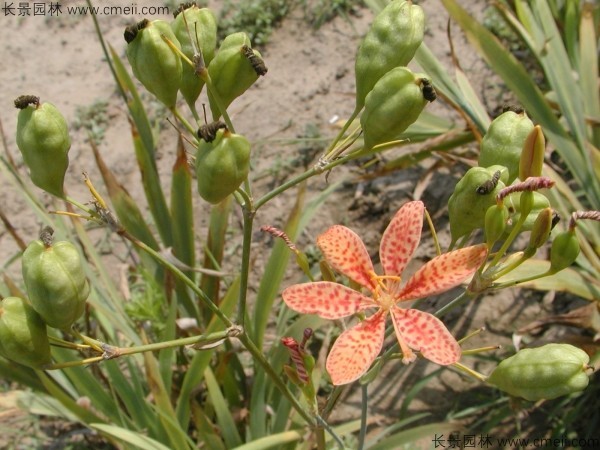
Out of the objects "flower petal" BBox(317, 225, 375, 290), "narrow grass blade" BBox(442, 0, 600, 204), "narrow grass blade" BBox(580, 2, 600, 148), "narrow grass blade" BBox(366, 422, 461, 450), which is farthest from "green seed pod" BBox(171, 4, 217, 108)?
"narrow grass blade" BBox(580, 2, 600, 148)

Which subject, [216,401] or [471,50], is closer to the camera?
[216,401]

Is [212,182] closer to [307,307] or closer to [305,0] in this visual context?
[307,307]

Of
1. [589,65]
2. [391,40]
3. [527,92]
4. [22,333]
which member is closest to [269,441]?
[22,333]

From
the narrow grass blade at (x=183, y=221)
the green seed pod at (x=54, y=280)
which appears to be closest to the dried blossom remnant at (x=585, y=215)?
the green seed pod at (x=54, y=280)

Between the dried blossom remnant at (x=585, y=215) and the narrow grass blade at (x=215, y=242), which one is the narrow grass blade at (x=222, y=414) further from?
the dried blossom remnant at (x=585, y=215)

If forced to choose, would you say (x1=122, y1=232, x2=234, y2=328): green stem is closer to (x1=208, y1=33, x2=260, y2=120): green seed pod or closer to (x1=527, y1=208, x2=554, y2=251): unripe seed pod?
(x1=208, y1=33, x2=260, y2=120): green seed pod

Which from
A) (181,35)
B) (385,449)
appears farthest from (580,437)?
(181,35)
